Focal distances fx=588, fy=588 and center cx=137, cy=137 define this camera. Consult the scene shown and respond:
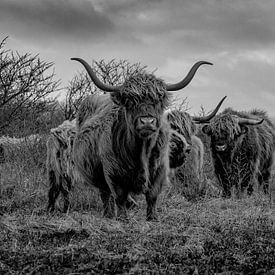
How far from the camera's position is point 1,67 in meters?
15.2

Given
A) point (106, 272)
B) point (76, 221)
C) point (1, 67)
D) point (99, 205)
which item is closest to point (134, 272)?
point (106, 272)

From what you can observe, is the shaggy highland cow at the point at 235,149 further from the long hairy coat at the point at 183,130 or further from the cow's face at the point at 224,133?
the long hairy coat at the point at 183,130

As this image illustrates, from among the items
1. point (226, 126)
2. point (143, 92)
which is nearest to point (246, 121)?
point (226, 126)

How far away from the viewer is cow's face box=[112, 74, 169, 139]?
584 cm

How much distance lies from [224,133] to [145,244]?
17.3ft

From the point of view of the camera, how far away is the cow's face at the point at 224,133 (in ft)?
32.3

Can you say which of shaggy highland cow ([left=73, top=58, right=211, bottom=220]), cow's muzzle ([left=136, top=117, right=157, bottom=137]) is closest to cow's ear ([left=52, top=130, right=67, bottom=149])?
shaggy highland cow ([left=73, top=58, right=211, bottom=220])

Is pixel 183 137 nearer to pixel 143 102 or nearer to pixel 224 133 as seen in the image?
pixel 224 133

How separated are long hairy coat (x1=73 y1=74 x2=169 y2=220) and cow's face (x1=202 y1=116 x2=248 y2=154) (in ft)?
11.8

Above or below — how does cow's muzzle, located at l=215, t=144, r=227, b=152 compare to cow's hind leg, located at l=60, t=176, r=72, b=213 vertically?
above

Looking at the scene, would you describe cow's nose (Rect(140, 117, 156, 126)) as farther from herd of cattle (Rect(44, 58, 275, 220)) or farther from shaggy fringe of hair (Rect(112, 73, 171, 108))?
shaggy fringe of hair (Rect(112, 73, 171, 108))

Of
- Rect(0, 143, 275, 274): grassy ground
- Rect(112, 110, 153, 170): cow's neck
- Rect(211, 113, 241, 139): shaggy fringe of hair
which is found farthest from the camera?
Rect(211, 113, 241, 139): shaggy fringe of hair

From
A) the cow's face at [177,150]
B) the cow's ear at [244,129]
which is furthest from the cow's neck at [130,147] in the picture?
the cow's ear at [244,129]

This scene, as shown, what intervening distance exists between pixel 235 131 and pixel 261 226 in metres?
4.38
